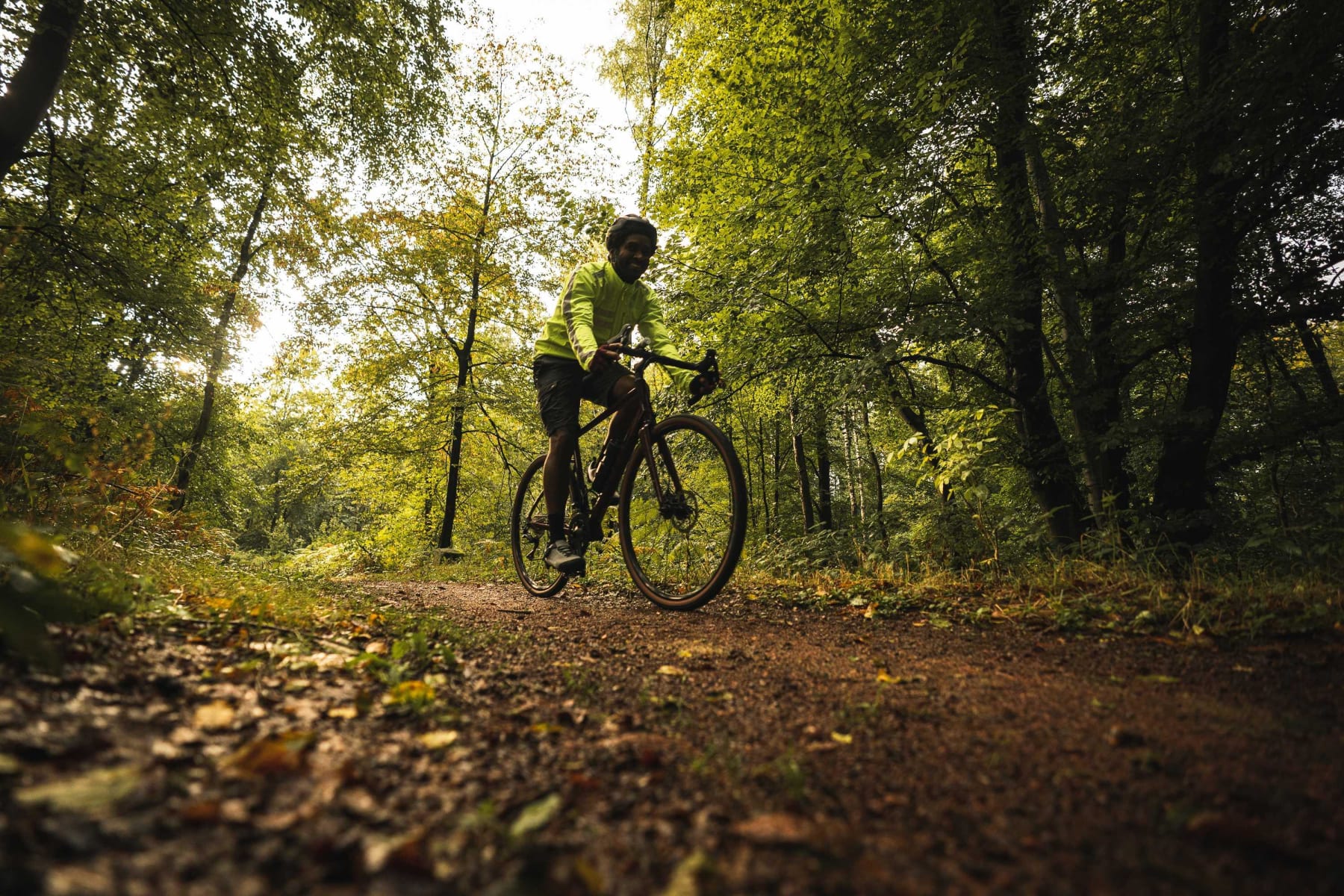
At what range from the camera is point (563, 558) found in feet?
12.3

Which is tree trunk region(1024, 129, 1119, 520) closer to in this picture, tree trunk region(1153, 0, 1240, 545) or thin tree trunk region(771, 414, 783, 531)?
tree trunk region(1153, 0, 1240, 545)

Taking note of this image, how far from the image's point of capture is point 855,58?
5641mm

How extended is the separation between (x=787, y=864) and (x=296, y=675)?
1.50 meters

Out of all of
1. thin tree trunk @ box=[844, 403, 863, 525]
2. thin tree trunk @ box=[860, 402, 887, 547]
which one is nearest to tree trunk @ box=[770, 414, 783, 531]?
thin tree trunk @ box=[844, 403, 863, 525]

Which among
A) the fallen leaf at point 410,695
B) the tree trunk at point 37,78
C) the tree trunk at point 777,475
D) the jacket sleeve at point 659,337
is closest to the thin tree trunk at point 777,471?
the tree trunk at point 777,475

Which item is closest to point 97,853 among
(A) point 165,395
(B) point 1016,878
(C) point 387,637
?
(B) point 1016,878

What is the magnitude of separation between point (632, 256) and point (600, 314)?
0.45m

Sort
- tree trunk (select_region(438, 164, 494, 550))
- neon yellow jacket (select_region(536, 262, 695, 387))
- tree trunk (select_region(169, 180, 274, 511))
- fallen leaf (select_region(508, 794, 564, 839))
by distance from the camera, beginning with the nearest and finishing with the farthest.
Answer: fallen leaf (select_region(508, 794, 564, 839)) < neon yellow jacket (select_region(536, 262, 695, 387)) < tree trunk (select_region(169, 180, 274, 511)) < tree trunk (select_region(438, 164, 494, 550))

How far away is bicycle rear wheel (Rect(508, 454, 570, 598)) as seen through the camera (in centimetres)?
455

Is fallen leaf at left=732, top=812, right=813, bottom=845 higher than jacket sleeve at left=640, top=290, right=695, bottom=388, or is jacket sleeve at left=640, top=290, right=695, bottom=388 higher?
jacket sleeve at left=640, top=290, right=695, bottom=388

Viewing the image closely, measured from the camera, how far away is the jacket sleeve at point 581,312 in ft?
10.9

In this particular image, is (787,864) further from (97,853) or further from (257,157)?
(257,157)

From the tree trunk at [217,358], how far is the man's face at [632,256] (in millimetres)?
7521

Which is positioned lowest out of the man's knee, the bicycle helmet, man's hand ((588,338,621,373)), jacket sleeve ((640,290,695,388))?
the man's knee
